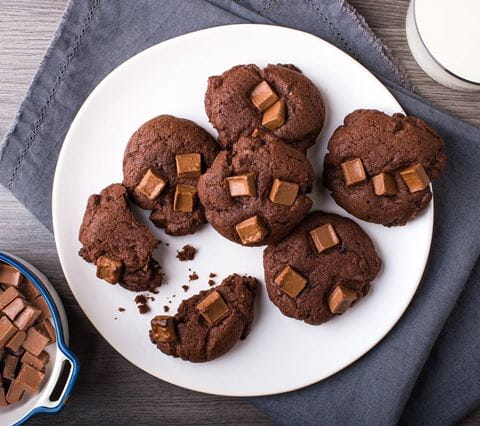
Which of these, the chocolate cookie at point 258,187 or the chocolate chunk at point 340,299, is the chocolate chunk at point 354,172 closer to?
the chocolate cookie at point 258,187

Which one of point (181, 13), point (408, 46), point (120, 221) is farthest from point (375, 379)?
point (181, 13)

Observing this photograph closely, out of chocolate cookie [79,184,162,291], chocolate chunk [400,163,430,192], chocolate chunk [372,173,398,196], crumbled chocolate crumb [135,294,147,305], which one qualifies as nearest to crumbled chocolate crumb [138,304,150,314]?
crumbled chocolate crumb [135,294,147,305]

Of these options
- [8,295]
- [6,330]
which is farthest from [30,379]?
[8,295]

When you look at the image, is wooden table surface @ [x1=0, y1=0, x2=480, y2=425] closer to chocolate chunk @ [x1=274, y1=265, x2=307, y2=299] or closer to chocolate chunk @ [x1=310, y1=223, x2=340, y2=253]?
chocolate chunk @ [x1=274, y1=265, x2=307, y2=299]

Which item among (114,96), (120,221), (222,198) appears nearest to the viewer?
(222,198)

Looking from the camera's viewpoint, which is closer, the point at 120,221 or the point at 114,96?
the point at 120,221

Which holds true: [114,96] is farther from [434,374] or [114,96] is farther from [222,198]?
[434,374]

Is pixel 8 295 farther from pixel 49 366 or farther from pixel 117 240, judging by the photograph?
pixel 117 240
